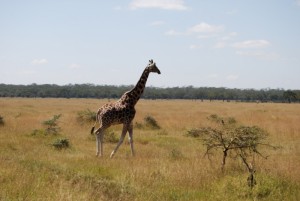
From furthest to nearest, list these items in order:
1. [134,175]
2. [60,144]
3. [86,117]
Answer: [86,117]
[60,144]
[134,175]

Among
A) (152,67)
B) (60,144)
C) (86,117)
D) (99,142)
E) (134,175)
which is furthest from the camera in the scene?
(86,117)

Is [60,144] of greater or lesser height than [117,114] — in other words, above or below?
below

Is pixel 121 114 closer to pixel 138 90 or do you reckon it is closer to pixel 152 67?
pixel 138 90

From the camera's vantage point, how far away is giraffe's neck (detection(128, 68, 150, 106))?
1521 centimetres

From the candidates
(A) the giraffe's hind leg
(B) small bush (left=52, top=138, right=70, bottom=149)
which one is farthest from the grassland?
(A) the giraffe's hind leg

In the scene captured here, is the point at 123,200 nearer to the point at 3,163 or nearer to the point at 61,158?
the point at 3,163

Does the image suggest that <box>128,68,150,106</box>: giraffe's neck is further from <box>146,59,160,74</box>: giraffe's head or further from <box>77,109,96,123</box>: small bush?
<box>77,109,96,123</box>: small bush

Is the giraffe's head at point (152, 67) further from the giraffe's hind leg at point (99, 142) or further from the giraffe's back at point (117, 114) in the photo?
the giraffe's hind leg at point (99, 142)

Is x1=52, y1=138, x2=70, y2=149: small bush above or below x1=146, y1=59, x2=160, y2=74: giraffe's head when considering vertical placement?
below

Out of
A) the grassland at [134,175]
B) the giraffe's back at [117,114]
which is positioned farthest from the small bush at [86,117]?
the giraffe's back at [117,114]

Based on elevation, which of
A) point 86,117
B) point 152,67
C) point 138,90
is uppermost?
point 152,67

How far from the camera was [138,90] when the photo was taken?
1531cm

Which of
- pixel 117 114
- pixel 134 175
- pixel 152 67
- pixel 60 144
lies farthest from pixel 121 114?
pixel 134 175

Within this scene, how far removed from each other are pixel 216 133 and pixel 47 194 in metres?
5.16
